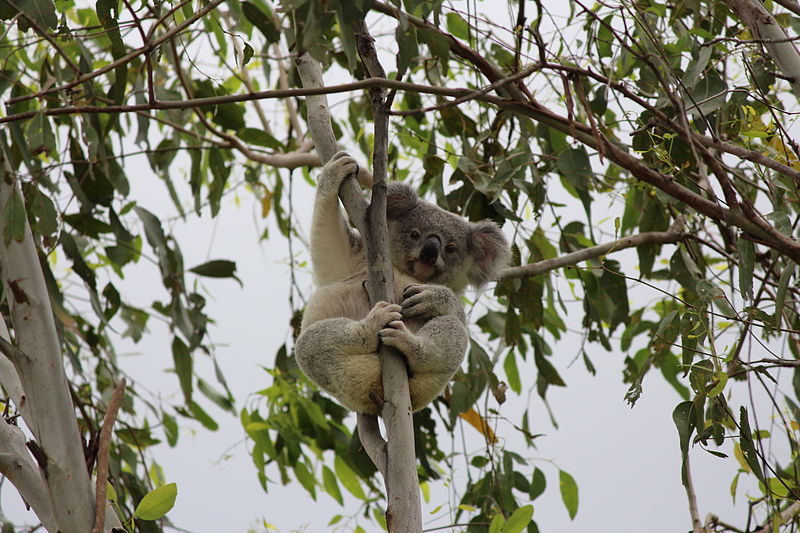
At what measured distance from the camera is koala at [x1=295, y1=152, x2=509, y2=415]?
2.16 meters

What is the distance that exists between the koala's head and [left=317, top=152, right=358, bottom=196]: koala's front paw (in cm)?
51

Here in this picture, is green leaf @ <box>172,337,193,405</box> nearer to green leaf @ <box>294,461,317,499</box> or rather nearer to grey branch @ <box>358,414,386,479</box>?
green leaf @ <box>294,461,317,499</box>

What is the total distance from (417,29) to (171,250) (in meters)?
1.48

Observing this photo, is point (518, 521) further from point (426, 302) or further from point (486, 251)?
point (486, 251)

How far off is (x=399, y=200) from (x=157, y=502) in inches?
61.8

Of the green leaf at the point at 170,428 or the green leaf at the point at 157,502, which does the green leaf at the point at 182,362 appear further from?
the green leaf at the point at 157,502

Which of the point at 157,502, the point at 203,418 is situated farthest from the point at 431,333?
the point at 203,418

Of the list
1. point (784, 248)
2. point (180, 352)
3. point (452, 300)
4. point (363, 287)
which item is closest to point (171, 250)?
point (180, 352)

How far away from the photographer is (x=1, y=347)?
1540 mm

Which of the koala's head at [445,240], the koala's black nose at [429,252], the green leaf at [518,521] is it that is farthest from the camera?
the koala's head at [445,240]

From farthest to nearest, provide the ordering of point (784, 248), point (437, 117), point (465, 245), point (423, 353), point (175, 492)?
point (437, 117) < point (465, 245) < point (423, 353) < point (784, 248) < point (175, 492)

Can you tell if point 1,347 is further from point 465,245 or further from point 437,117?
point 437,117

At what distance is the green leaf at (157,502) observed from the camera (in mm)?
1504

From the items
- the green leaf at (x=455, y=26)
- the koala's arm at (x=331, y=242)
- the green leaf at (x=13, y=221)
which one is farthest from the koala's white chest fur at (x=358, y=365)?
the green leaf at (x=455, y=26)
